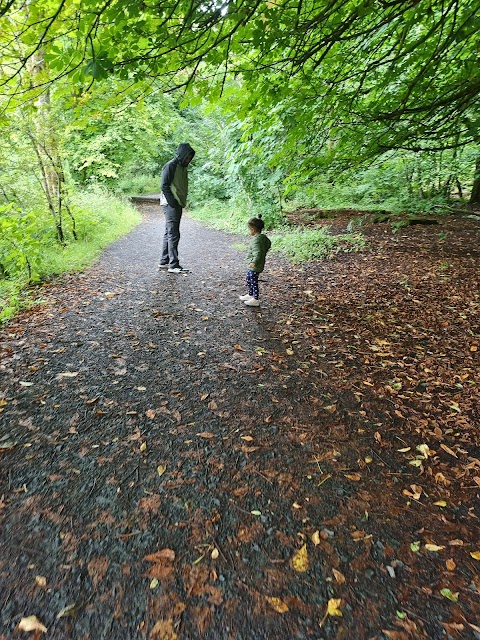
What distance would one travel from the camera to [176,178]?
6.73 m

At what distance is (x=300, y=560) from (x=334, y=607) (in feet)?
0.89

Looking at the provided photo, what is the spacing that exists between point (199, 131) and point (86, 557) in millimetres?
24469

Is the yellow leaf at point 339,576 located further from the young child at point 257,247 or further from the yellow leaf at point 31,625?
the young child at point 257,247

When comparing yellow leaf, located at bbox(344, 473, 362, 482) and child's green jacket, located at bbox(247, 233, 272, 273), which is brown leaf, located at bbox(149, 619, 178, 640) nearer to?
yellow leaf, located at bbox(344, 473, 362, 482)

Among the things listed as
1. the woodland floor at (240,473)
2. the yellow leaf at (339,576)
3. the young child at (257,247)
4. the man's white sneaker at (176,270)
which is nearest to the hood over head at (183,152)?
the man's white sneaker at (176,270)

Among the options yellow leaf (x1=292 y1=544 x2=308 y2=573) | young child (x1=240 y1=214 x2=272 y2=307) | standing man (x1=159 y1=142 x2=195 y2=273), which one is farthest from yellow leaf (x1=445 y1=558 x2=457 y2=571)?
standing man (x1=159 y1=142 x2=195 y2=273)

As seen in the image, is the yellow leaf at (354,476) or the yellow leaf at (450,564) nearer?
the yellow leaf at (450,564)

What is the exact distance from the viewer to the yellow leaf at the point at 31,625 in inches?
64.0

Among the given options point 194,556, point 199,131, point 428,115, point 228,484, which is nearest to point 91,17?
point 228,484

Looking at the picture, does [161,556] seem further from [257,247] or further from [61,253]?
[61,253]

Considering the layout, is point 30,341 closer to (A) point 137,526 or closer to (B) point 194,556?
(A) point 137,526

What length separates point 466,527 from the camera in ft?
7.34

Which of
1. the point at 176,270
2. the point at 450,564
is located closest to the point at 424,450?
the point at 450,564

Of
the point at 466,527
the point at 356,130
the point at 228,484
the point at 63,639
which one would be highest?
the point at 356,130
